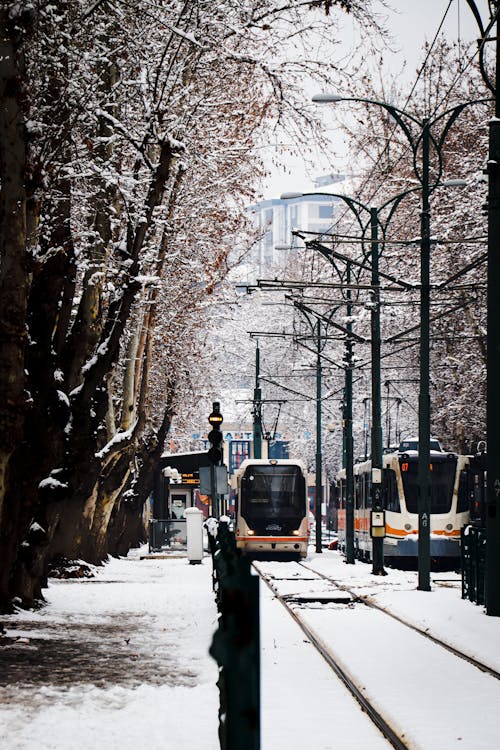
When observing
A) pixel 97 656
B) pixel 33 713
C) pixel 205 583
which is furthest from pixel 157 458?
pixel 33 713

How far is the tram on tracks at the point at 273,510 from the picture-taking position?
44844 mm

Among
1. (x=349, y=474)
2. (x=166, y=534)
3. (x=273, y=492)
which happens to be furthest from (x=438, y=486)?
(x=166, y=534)

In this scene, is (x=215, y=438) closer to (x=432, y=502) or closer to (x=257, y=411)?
(x=432, y=502)

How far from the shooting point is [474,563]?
A: 23547 mm

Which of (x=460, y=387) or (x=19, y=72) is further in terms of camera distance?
(x=460, y=387)

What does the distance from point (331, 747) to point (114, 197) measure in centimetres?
1580

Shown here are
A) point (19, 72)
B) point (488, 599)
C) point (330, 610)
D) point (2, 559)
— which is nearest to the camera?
point (19, 72)

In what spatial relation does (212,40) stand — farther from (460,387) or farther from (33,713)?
(460,387)

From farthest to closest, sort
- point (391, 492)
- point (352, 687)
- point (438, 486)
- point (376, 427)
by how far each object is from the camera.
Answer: point (391, 492), point (438, 486), point (376, 427), point (352, 687)

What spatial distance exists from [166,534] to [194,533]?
12.1 m

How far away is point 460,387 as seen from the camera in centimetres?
5156

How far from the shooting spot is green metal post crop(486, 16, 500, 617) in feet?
66.0

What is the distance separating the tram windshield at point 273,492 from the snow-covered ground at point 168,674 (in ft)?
64.2

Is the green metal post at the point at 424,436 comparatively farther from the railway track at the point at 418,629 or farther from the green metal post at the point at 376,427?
the green metal post at the point at 376,427
